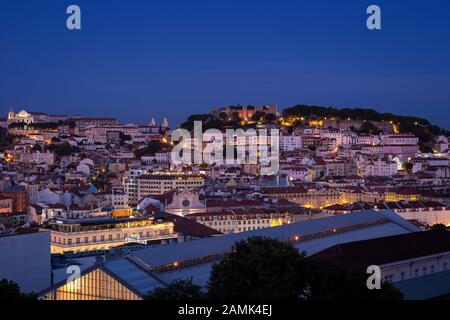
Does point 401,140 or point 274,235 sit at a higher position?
point 401,140

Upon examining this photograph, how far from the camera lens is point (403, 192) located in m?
31.4

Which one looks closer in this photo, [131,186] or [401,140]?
[131,186]

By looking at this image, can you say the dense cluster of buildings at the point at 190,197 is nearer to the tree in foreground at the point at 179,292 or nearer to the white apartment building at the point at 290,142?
the white apartment building at the point at 290,142

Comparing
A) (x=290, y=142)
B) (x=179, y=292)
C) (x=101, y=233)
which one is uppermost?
(x=290, y=142)

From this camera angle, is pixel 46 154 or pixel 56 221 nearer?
pixel 56 221

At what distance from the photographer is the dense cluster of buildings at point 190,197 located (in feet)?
36.0

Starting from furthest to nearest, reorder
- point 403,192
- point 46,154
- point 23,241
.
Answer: point 46,154 → point 403,192 → point 23,241

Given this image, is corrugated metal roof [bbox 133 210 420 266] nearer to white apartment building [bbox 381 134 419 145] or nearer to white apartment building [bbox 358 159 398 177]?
white apartment building [bbox 358 159 398 177]

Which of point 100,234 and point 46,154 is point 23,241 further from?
point 46,154

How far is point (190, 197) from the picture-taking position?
27406mm

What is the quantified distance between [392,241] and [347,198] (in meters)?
19.6

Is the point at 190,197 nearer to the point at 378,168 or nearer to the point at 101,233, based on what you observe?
the point at 101,233

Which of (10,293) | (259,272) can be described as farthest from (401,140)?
(10,293)
